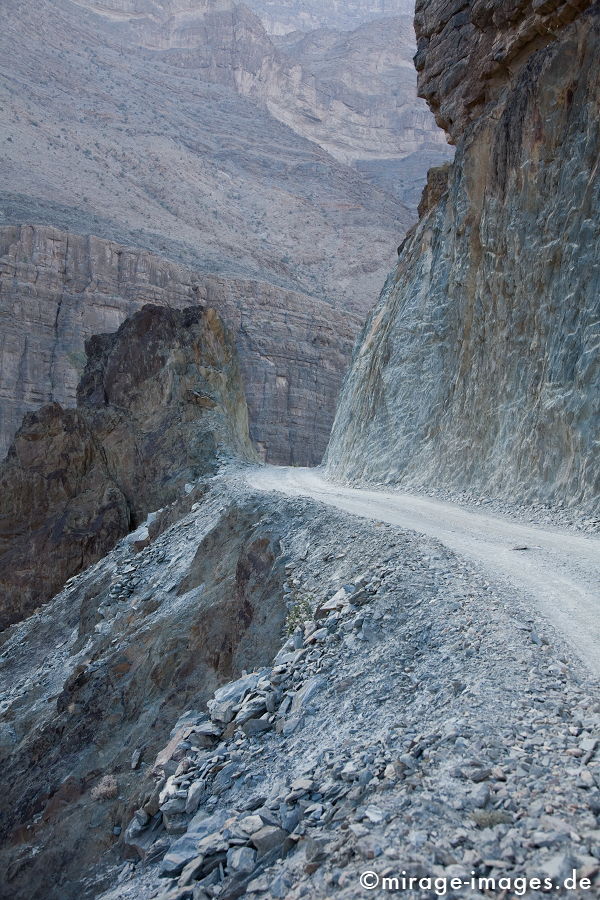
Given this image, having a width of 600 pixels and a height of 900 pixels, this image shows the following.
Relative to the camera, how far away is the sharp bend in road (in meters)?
6.02

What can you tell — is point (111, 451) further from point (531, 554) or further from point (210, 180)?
point (210, 180)

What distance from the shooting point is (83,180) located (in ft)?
279

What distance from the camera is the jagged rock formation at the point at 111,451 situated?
69.6 feet

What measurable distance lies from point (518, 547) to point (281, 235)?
97.5 meters

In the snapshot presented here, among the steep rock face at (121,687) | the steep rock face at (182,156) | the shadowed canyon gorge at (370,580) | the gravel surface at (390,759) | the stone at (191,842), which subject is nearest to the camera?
the gravel surface at (390,759)

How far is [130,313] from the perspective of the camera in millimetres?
62094

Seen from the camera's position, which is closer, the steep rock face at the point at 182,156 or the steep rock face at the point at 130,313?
the steep rock face at the point at 130,313

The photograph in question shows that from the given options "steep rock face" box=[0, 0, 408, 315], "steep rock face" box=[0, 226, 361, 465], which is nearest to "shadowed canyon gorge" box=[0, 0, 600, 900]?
"steep rock face" box=[0, 226, 361, 465]

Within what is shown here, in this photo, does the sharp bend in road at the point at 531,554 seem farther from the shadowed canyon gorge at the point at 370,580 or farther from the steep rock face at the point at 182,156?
the steep rock face at the point at 182,156

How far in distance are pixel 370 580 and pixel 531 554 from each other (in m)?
1.95

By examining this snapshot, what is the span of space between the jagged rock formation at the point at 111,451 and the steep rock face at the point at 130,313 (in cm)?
3015

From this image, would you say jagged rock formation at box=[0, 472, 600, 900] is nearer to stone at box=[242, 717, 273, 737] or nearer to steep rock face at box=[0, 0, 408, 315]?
stone at box=[242, 717, 273, 737]

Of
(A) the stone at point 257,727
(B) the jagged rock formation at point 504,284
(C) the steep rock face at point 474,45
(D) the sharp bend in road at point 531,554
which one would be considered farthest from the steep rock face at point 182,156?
(A) the stone at point 257,727

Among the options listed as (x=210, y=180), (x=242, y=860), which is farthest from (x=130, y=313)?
(x=242, y=860)
